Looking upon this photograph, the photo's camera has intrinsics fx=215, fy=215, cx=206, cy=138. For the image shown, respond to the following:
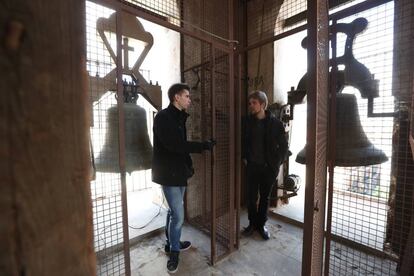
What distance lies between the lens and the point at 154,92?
192 cm

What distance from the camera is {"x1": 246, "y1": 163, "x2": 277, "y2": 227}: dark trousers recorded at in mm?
1986

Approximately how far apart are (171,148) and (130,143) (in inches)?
15.5


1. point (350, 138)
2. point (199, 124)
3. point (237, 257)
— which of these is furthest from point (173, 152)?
point (350, 138)

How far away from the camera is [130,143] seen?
1.64m

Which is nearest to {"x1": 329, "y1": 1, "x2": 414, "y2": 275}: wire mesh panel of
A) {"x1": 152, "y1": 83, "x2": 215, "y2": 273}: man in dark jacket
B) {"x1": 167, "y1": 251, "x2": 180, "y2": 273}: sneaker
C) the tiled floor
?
the tiled floor

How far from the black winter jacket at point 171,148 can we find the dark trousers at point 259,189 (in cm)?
74

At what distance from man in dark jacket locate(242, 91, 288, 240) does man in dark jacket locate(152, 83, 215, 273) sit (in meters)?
0.59

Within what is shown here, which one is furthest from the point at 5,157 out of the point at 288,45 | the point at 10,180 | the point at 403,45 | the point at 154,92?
the point at 288,45

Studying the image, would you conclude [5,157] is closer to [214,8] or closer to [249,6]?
[214,8]

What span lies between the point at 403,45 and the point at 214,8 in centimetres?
144

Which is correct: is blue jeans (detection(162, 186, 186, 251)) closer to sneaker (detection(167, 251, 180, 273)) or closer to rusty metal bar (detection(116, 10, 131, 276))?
sneaker (detection(167, 251, 180, 273))

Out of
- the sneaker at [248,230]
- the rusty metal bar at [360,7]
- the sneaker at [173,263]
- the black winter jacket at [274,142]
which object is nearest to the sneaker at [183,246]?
the sneaker at [173,263]

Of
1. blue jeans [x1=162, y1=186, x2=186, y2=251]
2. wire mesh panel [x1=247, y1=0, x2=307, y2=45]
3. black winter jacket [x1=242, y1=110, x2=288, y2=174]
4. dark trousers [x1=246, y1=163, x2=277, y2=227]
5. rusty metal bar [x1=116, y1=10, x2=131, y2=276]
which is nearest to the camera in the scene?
rusty metal bar [x1=116, y1=10, x2=131, y2=276]

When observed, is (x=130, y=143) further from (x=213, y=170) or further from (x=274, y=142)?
(x=274, y=142)
